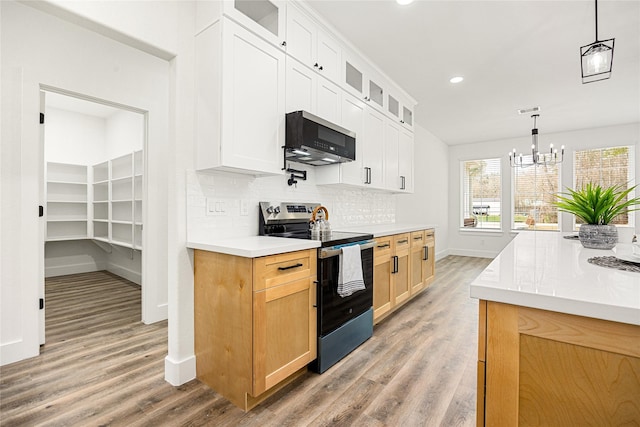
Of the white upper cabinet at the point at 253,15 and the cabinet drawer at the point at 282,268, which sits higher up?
the white upper cabinet at the point at 253,15

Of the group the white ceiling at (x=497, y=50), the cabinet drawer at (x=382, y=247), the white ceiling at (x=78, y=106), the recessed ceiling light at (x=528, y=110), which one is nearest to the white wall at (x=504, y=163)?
the white ceiling at (x=497, y=50)

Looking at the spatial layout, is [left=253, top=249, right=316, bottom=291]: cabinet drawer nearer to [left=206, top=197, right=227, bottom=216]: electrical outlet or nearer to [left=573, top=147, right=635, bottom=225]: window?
[left=206, top=197, right=227, bottom=216]: electrical outlet

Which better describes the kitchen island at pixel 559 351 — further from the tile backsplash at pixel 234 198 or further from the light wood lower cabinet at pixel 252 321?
the tile backsplash at pixel 234 198

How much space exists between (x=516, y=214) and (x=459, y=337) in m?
5.32

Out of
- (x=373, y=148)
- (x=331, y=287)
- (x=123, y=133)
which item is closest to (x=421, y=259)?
(x=373, y=148)

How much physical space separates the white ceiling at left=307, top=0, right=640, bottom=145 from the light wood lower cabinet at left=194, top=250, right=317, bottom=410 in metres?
2.15

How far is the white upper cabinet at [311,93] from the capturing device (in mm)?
2383

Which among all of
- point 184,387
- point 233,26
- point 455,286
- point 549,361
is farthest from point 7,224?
point 455,286

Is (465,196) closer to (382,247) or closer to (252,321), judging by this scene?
(382,247)

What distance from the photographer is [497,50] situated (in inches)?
122

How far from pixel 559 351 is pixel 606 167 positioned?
23.8ft

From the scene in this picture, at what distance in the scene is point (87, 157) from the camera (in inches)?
212

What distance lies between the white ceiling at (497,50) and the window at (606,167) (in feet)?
3.03

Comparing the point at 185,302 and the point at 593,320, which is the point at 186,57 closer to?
the point at 185,302
